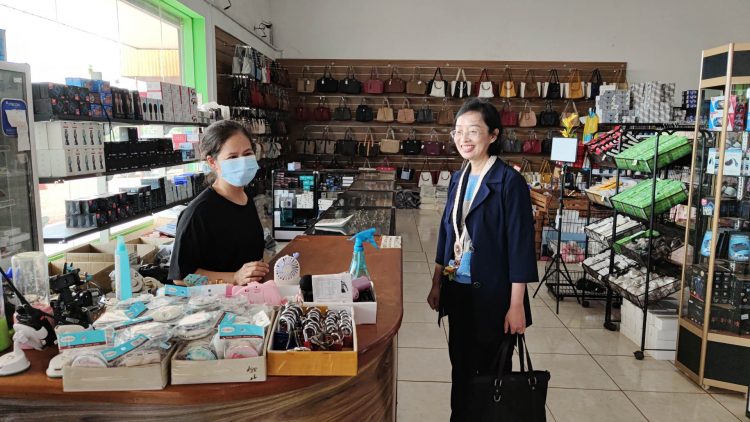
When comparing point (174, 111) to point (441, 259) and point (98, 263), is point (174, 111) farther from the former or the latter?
point (441, 259)

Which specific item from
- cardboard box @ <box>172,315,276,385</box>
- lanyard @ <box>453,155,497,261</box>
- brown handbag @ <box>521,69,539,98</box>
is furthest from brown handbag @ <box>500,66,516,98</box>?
cardboard box @ <box>172,315,276,385</box>

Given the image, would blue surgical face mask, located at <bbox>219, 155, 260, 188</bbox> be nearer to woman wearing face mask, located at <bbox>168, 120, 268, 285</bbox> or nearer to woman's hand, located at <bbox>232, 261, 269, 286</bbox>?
woman wearing face mask, located at <bbox>168, 120, 268, 285</bbox>

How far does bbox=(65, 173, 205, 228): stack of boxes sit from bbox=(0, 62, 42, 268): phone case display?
77 cm

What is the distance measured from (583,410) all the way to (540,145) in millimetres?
8651

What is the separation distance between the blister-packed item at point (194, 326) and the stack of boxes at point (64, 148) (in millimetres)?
2364

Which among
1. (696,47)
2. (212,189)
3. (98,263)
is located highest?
(696,47)

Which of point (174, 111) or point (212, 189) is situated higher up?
point (174, 111)

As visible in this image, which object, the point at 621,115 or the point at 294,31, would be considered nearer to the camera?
the point at 621,115

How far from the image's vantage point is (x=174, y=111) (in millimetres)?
4926

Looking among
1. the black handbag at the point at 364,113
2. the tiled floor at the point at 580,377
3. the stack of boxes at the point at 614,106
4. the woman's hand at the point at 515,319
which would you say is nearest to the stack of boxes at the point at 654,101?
the stack of boxes at the point at 614,106

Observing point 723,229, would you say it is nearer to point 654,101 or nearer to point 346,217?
point 346,217

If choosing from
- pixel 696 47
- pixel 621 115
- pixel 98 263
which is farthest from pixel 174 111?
pixel 696 47

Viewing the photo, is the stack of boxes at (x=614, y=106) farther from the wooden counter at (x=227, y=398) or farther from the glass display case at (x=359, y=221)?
the wooden counter at (x=227, y=398)

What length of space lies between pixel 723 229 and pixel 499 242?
2017 millimetres
